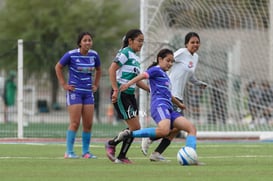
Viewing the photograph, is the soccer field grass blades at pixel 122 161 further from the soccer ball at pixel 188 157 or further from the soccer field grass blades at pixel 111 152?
the soccer ball at pixel 188 157

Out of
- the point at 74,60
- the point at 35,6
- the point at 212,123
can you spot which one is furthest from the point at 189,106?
the point at 35,6

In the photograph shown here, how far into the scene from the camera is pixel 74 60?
16281mm

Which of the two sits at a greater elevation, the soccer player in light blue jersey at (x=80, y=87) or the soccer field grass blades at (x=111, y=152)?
the soccer player in light blue jersey at (x=80, y=87)

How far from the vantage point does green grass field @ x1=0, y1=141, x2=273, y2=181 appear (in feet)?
40.1

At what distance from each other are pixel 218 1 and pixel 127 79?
10.4 meters

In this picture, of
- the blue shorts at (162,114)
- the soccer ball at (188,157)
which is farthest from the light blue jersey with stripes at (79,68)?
the soccer ball at (188,157)

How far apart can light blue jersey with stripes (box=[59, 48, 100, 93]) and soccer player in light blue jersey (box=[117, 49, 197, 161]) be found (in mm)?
1445

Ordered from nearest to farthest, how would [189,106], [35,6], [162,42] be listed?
[162,42], [189,106], [35,6]

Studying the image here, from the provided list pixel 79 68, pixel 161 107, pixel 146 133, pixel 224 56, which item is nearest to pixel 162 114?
pixel 161 107

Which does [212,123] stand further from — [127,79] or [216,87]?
[127,79]

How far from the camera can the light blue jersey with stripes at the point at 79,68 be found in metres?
16.3

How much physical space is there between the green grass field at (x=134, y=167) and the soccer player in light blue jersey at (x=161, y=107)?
48 centimetres

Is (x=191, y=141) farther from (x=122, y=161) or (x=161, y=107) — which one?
(x=122, y=161)

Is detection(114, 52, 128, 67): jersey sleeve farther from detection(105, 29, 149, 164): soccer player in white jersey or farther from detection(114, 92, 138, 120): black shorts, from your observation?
detection(114, 92, 138, 120): black shorts
